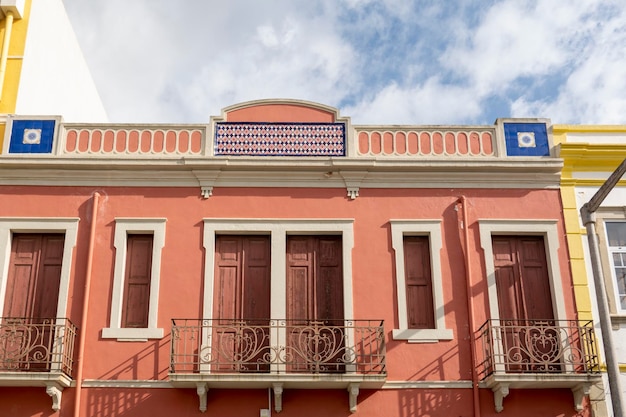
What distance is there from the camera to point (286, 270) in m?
15.2

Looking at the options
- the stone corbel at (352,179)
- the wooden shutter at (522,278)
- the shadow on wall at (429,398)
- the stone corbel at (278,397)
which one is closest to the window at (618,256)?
the wooden shutter at (522,278)

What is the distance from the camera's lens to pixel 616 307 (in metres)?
14.8

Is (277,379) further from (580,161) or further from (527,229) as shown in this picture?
(580,161)

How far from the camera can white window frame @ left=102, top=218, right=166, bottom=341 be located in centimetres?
1446

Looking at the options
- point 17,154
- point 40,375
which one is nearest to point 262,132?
point 17,154

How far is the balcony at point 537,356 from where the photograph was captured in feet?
45.0

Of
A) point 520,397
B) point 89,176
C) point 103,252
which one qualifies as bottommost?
point 520,397

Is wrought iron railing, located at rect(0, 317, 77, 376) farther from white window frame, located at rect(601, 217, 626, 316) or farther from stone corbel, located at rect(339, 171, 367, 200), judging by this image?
white window frame, located at rect(601, 217, 626, 316)

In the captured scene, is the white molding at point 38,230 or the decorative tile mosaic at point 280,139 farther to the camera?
the decorative tile mosaic at point 280,139

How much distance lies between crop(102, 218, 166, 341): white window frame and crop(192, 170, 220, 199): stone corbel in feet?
3.19

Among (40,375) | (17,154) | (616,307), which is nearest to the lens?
(40,375)

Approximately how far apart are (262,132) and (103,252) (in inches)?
153

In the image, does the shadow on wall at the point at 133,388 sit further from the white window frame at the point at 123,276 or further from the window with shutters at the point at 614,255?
the window with shutters at the point at 614,255

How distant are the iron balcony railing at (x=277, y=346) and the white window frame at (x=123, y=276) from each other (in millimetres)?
508
